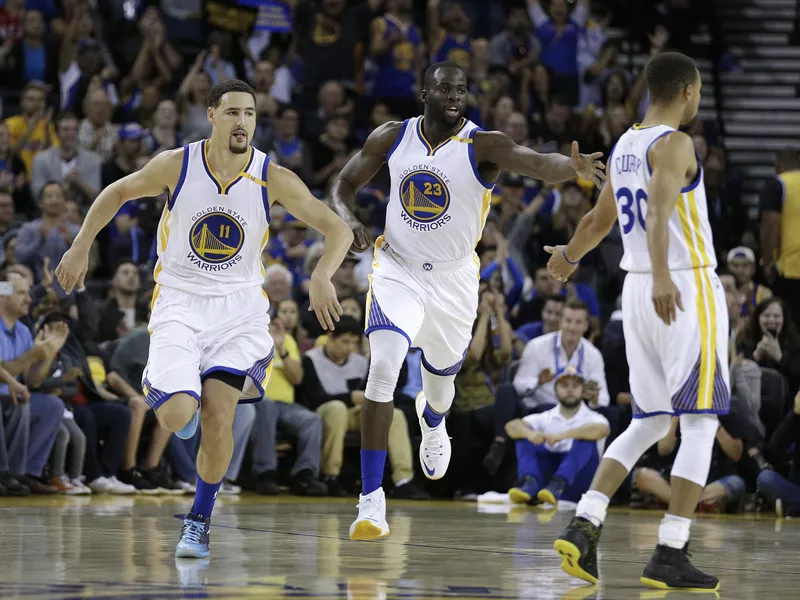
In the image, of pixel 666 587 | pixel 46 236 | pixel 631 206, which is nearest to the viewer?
pixel 666 587

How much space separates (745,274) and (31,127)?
7447 millimetres

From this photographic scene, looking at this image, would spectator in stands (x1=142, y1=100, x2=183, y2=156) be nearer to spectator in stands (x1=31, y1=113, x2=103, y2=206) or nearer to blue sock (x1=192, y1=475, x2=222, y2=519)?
spectator in stands (x1=31, y1=113, x2=103, y2=206)

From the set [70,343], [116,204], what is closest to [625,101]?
[70,343]

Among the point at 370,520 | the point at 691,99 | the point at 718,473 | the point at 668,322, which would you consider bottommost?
the point at 718,473

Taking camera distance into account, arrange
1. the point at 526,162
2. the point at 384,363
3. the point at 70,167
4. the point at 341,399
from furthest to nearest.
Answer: the point at 70,167 < the point at 341,399 < the point at 526,162 < the point at 384,363

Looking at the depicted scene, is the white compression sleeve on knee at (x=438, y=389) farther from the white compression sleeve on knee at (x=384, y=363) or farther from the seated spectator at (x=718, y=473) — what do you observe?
the seated spectator at (x=718, y=473)

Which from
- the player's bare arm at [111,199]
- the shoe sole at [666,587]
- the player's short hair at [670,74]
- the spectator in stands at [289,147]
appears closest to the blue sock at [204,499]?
the player's bare arm at [111,199]

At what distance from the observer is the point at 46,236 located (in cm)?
1200

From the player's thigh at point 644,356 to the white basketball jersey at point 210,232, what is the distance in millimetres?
1966

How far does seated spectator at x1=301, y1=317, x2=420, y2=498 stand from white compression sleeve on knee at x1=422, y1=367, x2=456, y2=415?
10.1 ft

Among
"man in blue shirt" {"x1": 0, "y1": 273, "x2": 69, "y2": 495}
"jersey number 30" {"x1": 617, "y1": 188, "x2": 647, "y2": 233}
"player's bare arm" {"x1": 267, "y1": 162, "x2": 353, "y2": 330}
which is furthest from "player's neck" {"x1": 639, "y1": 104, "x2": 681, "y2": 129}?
"man in blue shirt" {"x1": 0, "y1": 273, "x2": 69, "y2": 495}

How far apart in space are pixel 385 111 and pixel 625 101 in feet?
10.9

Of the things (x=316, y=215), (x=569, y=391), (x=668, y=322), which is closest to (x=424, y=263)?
(x=316, y=215)

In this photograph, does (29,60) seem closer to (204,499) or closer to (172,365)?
(172,365)
